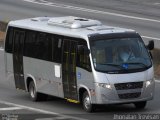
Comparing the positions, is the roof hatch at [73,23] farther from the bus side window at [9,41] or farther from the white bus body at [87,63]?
the bus side window at [9,41]

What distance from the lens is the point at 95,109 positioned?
22484 millimetres

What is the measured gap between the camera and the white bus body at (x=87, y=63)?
22000 mm

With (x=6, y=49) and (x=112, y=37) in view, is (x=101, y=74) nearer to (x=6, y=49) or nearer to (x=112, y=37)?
(x=112, y=37)

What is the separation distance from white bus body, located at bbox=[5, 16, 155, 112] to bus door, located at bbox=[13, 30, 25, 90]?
1.19ft

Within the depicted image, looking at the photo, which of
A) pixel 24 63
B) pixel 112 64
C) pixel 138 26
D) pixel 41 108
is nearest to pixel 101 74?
pixel 112 64

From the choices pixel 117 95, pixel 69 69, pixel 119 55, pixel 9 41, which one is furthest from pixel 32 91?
pixel 117 95

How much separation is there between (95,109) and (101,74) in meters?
1.06

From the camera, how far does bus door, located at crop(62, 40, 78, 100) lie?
75.3 ft

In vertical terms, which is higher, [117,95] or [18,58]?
[117,95]

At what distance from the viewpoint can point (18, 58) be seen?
2586cm

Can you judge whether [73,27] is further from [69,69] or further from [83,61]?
[83,61]

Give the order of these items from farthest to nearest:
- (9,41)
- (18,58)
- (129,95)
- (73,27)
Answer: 1. (9,41)
2. (18,58)
3. (73,27)
4. (129,95)

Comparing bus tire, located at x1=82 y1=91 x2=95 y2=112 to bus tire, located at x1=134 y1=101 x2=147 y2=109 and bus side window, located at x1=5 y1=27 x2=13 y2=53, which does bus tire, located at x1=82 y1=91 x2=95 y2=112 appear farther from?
bus side window, located at x1=5 y1=27 x2=13 y2=53

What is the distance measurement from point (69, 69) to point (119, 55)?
5.03 ft
